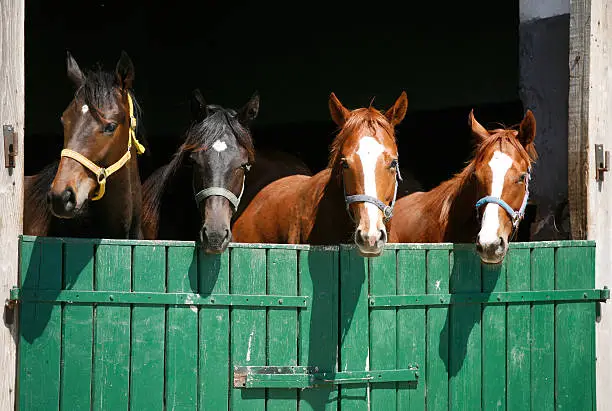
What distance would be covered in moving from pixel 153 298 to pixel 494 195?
69.3 inches

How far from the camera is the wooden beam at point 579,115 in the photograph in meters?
4.59

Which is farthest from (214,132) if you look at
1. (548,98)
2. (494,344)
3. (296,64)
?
(296,64)

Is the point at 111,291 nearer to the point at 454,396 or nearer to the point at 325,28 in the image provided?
the point at 454,396

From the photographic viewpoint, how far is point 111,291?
4008mm

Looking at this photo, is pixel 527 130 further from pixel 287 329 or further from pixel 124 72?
pixel 124 72

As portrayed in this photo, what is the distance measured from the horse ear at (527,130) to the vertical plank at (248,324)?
1605mm

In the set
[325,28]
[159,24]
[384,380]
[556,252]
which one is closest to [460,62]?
[325,28]

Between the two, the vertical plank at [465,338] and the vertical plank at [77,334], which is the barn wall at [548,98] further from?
the vertical plank at [77,334]

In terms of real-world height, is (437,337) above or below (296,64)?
below

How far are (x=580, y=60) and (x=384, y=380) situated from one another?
2.02 m

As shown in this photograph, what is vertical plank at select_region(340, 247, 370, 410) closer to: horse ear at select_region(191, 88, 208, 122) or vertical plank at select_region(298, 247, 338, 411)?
vertical plank at select_region(298, 247, 338, 411)

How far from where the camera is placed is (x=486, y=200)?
14.3 feet

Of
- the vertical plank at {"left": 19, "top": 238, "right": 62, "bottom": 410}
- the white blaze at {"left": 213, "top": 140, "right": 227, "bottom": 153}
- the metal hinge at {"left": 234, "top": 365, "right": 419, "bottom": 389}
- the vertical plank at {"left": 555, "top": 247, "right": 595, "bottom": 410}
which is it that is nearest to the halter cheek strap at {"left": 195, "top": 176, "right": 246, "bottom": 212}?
the white blaze at {"left": 213, "top": 140, "right": 227, "bottom": 153}

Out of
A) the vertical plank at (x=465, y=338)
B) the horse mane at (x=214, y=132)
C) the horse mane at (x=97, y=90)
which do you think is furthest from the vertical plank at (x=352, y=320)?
Answer: the horse mane at (x=97, y=90)
